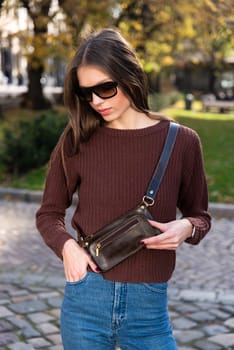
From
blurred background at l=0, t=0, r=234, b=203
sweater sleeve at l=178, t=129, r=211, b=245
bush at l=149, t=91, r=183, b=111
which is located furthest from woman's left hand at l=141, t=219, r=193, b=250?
bush at l=149, t=91, r=183, b=111

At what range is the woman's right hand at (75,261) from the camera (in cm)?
189

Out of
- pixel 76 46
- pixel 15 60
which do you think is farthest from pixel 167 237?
pixel 15 60

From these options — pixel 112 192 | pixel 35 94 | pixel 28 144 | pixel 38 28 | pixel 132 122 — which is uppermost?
pixel 132 122

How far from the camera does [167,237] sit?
184 centimetres

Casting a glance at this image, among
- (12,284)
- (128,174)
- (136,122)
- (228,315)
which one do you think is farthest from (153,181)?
(12,284)

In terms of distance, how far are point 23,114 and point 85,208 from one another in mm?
20714

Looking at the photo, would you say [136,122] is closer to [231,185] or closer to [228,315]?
[228,315]

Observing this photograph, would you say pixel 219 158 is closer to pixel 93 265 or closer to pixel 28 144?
pixel 28 144

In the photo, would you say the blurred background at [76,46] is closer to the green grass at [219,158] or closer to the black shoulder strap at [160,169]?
the green grass at [219,158]

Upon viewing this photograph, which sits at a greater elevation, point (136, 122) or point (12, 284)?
point (136, 122)

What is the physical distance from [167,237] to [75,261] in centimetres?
31

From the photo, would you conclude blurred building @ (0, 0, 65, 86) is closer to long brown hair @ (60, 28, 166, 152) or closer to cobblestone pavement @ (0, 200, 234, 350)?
cobblestone pavement @ (0, 200, 234, 350)

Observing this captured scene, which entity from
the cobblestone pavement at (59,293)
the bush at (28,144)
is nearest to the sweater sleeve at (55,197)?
the cobblestone pavement at (59,293)

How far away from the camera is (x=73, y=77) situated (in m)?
1.98
